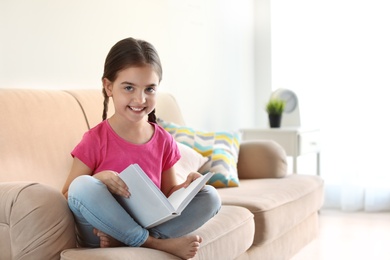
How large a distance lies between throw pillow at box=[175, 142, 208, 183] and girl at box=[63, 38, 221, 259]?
69 centimetres

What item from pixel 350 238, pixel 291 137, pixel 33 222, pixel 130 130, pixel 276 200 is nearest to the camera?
pixel 33 222

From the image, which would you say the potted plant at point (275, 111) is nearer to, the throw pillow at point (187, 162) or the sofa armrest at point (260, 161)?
the sofa armrest at point (260, 161)

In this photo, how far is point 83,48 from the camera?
320 centimetres

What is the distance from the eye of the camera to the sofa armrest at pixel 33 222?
1.77m

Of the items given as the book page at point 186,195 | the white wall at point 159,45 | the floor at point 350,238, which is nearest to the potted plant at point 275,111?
the white wall at point 159,45

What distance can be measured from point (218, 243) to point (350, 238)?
5.81ft

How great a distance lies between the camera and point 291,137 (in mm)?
4324

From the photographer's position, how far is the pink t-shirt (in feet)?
6.79

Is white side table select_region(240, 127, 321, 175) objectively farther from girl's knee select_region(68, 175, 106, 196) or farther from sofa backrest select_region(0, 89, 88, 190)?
girl's knee select_region(68, 175, 106, 196)

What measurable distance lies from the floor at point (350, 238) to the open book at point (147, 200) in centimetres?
155

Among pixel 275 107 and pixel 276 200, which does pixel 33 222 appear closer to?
pixel 276 200

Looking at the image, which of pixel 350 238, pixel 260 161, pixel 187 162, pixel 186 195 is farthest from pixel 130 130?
pixel 350 238

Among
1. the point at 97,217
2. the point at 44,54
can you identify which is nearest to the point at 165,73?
the point at 44,54

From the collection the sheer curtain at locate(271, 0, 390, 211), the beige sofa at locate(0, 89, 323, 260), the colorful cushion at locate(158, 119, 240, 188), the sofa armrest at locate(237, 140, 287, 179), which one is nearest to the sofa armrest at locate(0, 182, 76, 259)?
the beige sofa at locate(0, 89, 323, 260)
